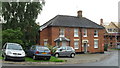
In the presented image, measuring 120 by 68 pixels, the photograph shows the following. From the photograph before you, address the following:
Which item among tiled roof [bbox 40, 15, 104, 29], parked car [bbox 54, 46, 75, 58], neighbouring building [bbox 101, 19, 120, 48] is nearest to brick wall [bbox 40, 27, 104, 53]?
tiled roof [bbox 40, 15, 104, 29]

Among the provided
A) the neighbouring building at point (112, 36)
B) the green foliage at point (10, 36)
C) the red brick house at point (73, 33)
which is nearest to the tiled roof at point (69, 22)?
the red brick house at point (73, 33)

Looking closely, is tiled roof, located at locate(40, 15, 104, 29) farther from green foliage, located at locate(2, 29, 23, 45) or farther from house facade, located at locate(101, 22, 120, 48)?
house facade, located at locate(101, 22, 120, 48)

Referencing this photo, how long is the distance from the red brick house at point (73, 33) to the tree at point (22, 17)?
5738 mm

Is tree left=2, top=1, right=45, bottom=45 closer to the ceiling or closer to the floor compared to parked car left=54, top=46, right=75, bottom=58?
closer to the ceiling

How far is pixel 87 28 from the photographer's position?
35.8 meters

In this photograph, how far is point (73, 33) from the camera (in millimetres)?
34062

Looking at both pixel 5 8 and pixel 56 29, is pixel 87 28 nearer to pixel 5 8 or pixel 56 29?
pixel 56 29

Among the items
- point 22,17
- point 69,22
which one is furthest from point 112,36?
point 22,17

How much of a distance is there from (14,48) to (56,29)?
15.9 m

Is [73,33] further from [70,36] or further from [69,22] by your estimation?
[69,22]

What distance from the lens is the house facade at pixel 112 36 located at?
215ft

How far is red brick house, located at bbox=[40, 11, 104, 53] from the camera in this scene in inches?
1268

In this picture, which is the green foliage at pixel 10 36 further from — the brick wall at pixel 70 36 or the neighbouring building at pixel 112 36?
the neighbouring building at pixel 112 36

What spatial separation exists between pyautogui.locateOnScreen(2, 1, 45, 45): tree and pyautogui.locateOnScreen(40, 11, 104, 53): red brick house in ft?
18.8
